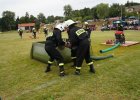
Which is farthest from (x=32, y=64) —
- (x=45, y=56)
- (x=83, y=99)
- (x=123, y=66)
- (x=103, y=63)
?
(x=83, y=99)

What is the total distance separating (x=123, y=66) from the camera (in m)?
8.86

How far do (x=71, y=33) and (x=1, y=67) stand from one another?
4.34m

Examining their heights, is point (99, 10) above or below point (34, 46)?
above

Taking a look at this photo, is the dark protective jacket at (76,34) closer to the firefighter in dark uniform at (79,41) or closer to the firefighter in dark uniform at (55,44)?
the firefighter in dark uniform at (79,41)

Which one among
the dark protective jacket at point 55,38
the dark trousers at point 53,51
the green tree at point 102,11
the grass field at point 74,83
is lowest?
the grass field at point 74,83

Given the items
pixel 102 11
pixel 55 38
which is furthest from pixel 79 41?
pixel 102 11

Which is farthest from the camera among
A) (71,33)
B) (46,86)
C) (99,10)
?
(99,10)

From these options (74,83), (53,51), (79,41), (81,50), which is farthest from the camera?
(53,51)

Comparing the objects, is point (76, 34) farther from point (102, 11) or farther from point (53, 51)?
point (102, 11)

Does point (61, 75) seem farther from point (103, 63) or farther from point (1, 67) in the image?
point (1, 67)

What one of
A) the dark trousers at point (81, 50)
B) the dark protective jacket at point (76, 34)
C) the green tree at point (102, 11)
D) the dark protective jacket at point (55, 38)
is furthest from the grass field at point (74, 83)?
the green tree at point (102, 11)

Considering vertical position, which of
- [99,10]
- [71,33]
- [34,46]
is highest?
[99,10]

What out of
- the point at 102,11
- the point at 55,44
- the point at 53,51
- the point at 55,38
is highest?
the point at 102,11

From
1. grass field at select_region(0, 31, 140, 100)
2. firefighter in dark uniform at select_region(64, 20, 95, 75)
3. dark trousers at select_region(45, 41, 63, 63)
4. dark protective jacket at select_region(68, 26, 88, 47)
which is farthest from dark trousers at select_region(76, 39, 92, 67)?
dark trousers at select_region(45, 41, 63, 63)
